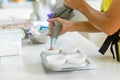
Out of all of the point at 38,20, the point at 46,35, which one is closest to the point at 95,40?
the point at 38,20

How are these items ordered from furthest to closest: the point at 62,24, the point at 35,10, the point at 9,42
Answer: the point at 35,10
the point at 62,24
the point at 9,42

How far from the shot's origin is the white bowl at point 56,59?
39.9 inches

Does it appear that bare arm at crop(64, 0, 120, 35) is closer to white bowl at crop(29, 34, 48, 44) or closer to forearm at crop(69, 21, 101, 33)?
forearm at crop(69, 21, 101, 33)

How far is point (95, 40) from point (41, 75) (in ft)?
4.45

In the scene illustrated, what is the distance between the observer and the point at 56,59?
1.05 meters

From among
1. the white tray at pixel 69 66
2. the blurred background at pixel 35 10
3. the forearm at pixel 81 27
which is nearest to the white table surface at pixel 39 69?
the white tray at pixel 69 66

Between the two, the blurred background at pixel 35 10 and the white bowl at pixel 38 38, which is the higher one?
the white bowl at pixel 38 38

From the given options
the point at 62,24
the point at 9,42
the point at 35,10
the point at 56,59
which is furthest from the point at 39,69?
the point at 35,10

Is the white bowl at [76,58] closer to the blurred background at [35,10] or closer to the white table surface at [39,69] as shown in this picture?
the white table surface at [39,69]

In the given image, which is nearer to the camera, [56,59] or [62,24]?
[56,59]

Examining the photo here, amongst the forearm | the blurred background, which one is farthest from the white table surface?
the blurred background

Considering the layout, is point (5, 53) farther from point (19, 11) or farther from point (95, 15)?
point (19, 11)

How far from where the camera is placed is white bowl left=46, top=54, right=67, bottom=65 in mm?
1013

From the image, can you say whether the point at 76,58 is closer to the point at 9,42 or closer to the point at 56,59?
the point at 56,59
